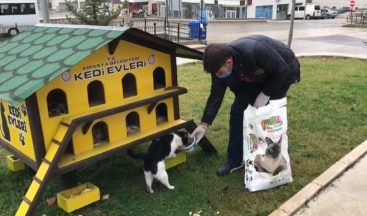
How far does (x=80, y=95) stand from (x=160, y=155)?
925mm

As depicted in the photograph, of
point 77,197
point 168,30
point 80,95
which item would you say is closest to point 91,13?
point 80,95

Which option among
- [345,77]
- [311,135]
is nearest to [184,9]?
[345,77]

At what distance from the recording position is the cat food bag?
3.53 meters

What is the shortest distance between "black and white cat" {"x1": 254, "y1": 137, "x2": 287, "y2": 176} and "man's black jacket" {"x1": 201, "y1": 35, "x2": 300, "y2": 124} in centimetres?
51

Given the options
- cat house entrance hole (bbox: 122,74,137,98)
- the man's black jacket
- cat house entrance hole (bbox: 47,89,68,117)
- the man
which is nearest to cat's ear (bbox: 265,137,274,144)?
the man

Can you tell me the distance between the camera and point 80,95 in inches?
138

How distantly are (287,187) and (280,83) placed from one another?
1.08 m

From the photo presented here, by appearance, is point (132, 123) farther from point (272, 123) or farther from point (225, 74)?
point (272, 123)

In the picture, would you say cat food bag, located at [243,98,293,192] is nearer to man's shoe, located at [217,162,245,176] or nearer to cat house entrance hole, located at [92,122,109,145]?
man's shoe, located at [217,162,245,176]

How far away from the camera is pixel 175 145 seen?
3975 millimetres

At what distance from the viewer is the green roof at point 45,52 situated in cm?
300

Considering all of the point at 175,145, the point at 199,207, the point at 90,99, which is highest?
the point at 90,99

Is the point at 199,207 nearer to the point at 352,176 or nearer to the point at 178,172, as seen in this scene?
the point at 178,172

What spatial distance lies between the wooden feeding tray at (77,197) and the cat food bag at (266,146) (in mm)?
1425
